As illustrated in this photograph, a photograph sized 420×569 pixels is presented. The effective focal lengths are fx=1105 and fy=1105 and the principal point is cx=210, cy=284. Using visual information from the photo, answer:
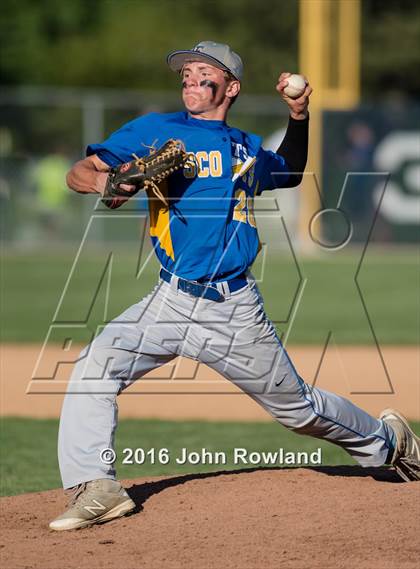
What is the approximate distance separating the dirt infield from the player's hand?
3.42m

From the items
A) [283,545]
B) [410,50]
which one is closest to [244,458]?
[283,545]

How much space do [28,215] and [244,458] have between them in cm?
1554

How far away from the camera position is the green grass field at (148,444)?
22.0 ft

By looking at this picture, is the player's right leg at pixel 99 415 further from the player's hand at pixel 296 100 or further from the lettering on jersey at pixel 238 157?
the player's hand at pixel 296 100

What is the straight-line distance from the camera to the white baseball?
529 cm

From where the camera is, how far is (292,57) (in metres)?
37.1

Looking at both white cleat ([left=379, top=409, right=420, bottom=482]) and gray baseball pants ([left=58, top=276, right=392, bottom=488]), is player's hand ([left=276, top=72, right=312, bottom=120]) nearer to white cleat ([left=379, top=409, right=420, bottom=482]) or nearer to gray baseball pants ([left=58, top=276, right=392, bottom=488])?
gray baseball pants ([left=58, top=276, right=392, bottom=488])

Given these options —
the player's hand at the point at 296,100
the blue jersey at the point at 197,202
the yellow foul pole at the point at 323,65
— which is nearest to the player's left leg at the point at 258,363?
the blue jersey at the point at 197,202

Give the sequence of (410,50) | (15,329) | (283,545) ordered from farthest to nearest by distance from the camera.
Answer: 1. (410,50)
2. (15,329)
3. (283,545)

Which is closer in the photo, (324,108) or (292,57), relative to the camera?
(324,108)

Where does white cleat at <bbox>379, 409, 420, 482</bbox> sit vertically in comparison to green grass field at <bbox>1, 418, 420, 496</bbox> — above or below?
above

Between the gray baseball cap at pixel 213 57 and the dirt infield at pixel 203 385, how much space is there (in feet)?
12.8

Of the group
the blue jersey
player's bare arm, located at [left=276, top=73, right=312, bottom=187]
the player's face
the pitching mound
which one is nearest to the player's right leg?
the pitching mound

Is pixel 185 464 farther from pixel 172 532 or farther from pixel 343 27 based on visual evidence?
pixel 343 27
